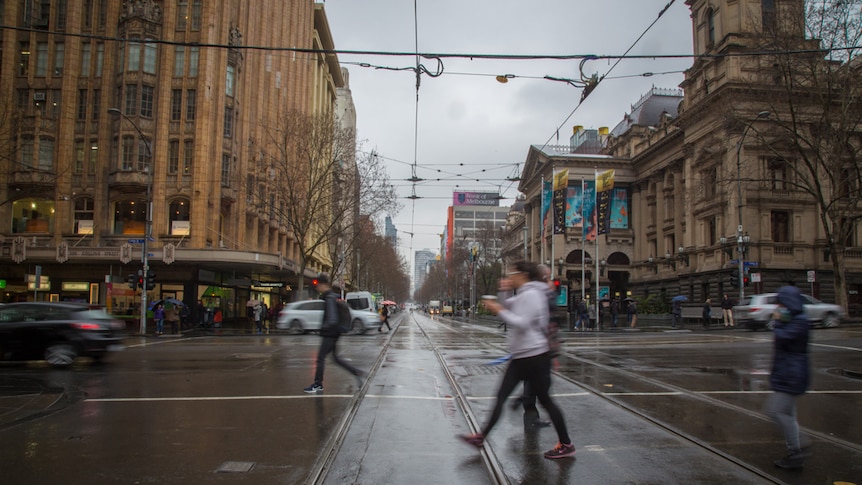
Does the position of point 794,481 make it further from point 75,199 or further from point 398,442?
point 75,199

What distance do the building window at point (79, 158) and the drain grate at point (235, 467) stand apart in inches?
1427

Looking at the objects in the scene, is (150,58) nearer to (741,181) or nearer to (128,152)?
(128,152)

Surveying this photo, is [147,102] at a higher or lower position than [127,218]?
higher

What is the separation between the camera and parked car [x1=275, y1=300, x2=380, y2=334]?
2853cm

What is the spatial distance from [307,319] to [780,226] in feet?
111

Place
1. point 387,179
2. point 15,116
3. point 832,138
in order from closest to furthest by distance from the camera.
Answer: point 15,116, point 832,138, point 387,179

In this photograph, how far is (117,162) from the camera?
34.7m

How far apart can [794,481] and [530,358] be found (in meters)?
2.43

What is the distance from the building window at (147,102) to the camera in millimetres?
35375

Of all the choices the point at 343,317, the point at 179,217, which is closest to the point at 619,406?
the point at 343,317

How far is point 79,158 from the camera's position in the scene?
1407 inches

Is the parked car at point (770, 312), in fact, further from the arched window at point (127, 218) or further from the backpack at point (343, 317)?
the arched window at point (127, 218)

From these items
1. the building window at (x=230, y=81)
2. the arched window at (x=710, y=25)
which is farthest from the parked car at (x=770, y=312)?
the building window at (x=230, y=81)

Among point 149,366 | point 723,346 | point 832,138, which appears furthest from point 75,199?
point 832,138
